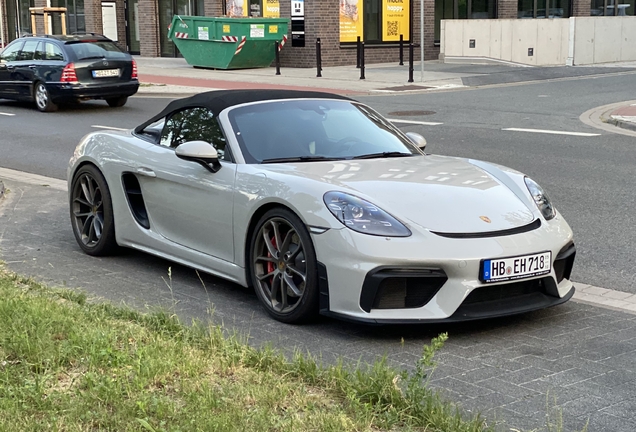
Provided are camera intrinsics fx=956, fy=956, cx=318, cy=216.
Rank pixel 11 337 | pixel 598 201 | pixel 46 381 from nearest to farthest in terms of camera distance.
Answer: pixel 46 381 → pixel 11 337 → pixel 598 201

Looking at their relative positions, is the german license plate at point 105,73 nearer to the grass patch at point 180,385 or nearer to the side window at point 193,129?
the side window at point 193,129

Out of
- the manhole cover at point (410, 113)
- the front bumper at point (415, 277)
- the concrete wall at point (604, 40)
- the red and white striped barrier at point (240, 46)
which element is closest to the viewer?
the front bumper at point (415, 277)

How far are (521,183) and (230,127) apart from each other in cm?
190

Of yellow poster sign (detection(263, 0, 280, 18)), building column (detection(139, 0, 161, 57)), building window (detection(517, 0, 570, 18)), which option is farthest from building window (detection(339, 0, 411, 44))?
building column (detection(139, 0, 161, 57))

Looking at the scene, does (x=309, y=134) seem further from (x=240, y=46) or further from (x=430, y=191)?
(x=240, y=46)

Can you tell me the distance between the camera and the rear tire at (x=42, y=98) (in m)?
19.7

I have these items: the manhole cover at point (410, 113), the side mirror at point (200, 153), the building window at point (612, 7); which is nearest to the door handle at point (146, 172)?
the side mirror at point (200, 153)

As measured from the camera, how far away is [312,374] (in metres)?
4.23

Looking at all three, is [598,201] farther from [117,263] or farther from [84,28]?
[84,28]

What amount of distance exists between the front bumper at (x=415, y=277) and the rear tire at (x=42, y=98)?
15.6m

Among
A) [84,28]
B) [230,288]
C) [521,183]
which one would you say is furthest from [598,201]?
[84,28]

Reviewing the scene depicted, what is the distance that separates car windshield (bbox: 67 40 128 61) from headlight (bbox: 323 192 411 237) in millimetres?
15436

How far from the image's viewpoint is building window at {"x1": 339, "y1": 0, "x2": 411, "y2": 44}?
3241 centimetres

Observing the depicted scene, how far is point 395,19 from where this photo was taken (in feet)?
111
